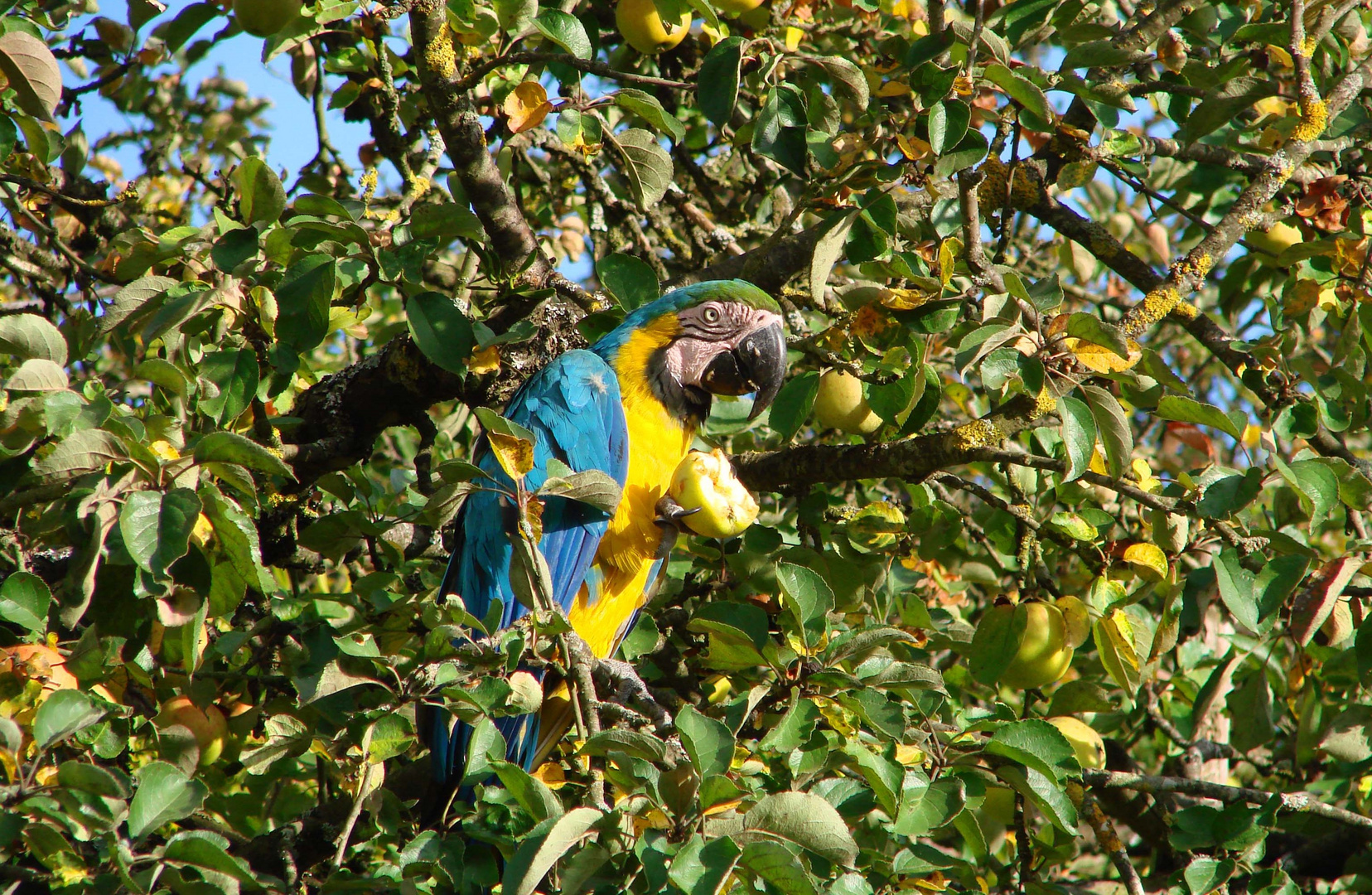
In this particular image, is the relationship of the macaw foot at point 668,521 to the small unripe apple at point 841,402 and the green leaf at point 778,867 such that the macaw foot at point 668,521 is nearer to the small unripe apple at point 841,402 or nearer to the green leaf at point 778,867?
the small unripe apple at point 841,402

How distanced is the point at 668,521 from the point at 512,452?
1025 millimetres

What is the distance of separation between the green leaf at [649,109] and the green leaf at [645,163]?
0.15 m

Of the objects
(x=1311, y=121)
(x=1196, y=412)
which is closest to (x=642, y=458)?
(x=1196, y=412)

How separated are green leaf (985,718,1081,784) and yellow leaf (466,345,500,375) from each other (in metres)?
1.39

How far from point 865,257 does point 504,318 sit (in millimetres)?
962

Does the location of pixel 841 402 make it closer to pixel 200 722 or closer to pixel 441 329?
pixel 441 329

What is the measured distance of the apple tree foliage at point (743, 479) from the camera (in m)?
1.62

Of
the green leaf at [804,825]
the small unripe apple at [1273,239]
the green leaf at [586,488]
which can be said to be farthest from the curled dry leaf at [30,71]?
the small unripe apple at [1273,239]

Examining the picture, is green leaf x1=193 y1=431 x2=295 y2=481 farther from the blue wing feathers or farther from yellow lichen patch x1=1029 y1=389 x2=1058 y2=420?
yellow lichen patch x1=1029 y1=389 x2=1058 y2=420

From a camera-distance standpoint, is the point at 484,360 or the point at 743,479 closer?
the point at 484,360

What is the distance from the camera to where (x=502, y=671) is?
5.48ft

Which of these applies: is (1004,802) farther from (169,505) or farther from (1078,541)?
(169,505)

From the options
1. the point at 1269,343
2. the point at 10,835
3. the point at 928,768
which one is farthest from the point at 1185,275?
the point at 10,835

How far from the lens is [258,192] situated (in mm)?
2070
